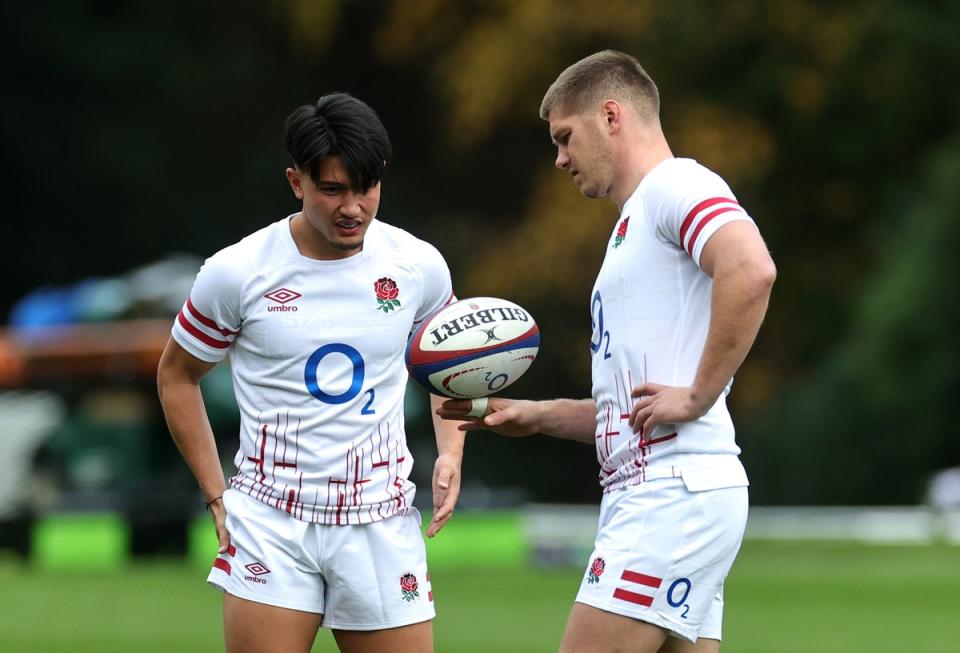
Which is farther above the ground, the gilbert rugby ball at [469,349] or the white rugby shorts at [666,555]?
the gilbert rugby ball at [469,349]

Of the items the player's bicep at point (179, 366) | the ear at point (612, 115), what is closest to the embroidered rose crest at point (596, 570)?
the ear at point (612, 115)

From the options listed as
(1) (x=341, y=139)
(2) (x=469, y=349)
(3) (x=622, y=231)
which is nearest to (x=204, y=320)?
(1) (x=341, y=139)

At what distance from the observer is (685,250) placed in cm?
532

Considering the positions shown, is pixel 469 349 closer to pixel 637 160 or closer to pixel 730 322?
pixel 637 160

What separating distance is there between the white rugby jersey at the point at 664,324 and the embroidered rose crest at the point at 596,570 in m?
0.25

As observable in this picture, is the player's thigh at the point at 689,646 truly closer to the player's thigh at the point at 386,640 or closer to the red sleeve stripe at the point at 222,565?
the player's thigh at the point at 386,640

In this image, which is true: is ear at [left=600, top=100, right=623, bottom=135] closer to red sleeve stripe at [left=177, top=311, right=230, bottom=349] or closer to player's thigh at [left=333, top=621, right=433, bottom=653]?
red sleeve stripe at [left=177, top=311, right=230, bottom=349]

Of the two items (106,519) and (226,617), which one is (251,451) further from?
(106,519)

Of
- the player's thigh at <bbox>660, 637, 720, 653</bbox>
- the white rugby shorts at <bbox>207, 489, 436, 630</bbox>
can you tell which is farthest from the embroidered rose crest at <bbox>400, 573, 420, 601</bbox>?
the player's thigh at <bbox>660, 637, 720, 653</bbox>

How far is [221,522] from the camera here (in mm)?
5852

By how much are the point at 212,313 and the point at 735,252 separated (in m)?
1.65

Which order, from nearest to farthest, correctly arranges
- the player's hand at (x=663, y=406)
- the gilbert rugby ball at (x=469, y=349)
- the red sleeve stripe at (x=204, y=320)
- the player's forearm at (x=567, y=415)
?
the player's hand at (x=663, y=406), the red sleeve stripe at (x=204, y=320), the gilbert rugby ball at (x=469, y=349), the player's forearm at (x=567, y=415)

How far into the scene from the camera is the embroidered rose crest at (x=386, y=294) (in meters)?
5.75

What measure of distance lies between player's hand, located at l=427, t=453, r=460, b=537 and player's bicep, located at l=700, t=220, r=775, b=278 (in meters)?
1.24
